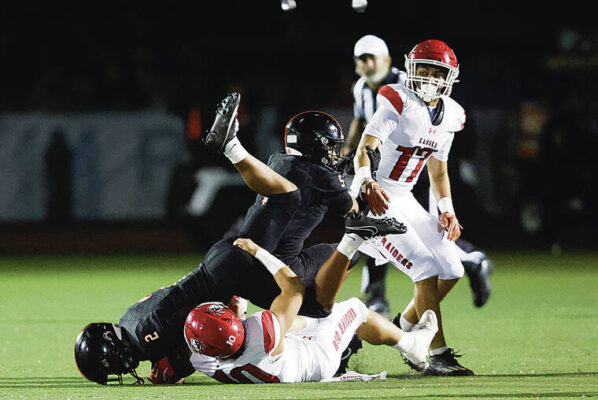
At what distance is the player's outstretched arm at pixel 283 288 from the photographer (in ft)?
19.2

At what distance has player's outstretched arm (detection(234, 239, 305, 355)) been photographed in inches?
231

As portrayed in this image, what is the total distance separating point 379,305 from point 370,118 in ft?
4.75

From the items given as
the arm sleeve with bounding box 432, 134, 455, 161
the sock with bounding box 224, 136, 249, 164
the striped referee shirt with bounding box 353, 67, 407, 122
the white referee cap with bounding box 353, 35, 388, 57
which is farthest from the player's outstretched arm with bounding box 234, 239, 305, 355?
the white referee cap with bounding box 353, 35, 388, 57

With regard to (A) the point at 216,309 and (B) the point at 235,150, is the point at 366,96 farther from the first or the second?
(A) the point at 216,309

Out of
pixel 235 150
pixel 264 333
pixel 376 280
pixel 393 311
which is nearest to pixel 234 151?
pixel 235 150

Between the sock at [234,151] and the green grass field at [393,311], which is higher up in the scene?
the sock at [234,151]

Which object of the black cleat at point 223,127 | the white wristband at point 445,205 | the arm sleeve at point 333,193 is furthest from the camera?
the white wristband at point 445,205

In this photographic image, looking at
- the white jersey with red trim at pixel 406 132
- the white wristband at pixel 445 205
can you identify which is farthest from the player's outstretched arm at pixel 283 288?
the white wristband at pixel 445 205

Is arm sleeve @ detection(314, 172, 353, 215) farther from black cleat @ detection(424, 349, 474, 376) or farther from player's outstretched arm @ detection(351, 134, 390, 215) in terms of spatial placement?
black cleat @ detection(424, 349, 474, 376)

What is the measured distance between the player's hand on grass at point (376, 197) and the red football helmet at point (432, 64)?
0.69 m

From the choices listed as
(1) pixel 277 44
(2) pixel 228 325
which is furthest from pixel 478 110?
(2) pixel 228 325

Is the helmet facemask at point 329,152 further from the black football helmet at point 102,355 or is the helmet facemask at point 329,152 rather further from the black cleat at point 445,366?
the black football helmet at point 102,355

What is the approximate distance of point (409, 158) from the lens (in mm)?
6703

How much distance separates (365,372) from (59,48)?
13328 mm
